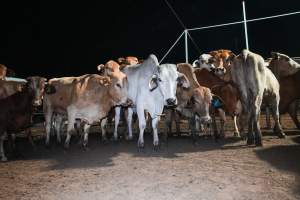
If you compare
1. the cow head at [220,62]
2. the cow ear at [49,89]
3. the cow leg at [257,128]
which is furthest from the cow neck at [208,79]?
the cow ear at [49,89]

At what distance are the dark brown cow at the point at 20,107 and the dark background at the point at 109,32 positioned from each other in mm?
14772

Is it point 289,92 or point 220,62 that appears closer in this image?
point 289,92

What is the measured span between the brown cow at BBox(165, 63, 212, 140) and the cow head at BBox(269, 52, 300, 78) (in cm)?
330

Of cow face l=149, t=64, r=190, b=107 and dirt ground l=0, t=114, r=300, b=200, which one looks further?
cow face l=149, t=64, r=190, b=107

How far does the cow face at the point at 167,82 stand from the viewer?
27.5 ft

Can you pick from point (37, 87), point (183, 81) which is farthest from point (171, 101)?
point (37, 87)

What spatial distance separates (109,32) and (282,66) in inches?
784

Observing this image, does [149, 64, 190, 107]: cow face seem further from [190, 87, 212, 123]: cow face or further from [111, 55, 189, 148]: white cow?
[190, 87, 212, 123]: cow face

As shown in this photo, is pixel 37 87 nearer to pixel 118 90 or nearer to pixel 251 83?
pixel 118 90

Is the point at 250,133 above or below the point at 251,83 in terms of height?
below

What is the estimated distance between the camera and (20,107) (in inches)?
368

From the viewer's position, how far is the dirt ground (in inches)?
210

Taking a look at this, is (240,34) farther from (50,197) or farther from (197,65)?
(50,197)

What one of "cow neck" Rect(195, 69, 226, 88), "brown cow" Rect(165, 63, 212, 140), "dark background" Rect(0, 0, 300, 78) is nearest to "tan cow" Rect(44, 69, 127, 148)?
"brown cow" Rect(165, 63, 212, 140)
